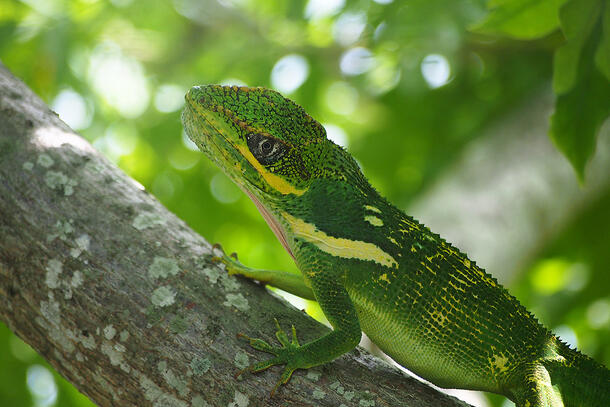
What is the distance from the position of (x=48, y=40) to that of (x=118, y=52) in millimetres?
1809

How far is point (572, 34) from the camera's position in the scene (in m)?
2.14

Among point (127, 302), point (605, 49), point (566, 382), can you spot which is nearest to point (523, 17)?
point (605, 49)

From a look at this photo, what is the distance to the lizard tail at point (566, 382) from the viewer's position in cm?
253

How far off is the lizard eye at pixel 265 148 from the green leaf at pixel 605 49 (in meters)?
1.40

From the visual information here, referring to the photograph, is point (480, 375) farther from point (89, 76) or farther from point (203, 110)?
point (89, 76)

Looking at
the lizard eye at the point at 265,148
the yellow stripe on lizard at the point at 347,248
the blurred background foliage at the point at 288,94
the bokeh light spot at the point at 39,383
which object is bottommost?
the bokeh light spot at the point at 39,383

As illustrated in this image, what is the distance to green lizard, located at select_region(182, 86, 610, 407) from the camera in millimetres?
2621

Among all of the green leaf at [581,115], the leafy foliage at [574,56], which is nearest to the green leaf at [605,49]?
the leafy foliage at [574,56]

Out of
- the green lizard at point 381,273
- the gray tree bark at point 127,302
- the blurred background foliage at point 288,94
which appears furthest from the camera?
the blurred background foliage at point 288,94

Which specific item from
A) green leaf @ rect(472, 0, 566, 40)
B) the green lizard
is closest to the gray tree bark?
the green lizard

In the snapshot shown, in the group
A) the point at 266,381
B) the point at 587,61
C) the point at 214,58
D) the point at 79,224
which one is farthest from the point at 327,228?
the point at 214,58

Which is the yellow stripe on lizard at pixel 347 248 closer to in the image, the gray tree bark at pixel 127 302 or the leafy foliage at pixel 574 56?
the gray tree bark at pixel 127 302

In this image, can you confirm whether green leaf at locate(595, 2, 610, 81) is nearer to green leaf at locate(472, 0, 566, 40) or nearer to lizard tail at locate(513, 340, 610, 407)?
green leaf at locate(472, 0, 566, 40)

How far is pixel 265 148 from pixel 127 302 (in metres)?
0.95
